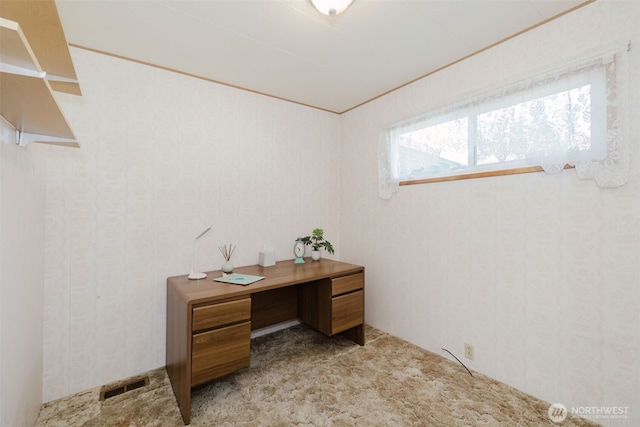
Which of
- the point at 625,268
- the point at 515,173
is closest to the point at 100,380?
the point at 515,173

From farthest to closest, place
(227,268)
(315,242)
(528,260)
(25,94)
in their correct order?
(315,242)
(227,268)
(528,260)
(25,94)

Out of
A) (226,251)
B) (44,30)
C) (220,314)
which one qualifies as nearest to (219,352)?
(220,314)

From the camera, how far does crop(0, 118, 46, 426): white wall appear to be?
116 cm

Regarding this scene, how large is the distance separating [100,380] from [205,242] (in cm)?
119

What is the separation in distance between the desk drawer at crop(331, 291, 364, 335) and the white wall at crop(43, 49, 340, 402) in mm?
910

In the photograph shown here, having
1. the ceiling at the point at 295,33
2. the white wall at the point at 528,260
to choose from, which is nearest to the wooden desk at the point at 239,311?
the white wall at the point at 528,260

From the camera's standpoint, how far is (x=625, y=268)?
1507 millimetres

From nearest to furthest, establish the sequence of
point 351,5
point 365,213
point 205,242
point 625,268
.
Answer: point 625,268 < point 351,5 < point 205,242 < point 365,213

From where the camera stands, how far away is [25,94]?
102 centimetres

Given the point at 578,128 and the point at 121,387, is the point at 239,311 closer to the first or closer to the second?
the point at 121,387

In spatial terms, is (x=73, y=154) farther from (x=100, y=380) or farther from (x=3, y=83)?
(x=100, y=380)

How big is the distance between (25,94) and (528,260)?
8.92 ft

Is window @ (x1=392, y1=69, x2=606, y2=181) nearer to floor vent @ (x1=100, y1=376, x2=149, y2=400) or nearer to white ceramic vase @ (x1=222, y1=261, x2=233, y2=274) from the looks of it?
white ceramic vase @ (x1=222, y1=261, x2=233, y2=274)

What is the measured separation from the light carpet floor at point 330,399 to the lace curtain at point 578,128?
1478 mm
